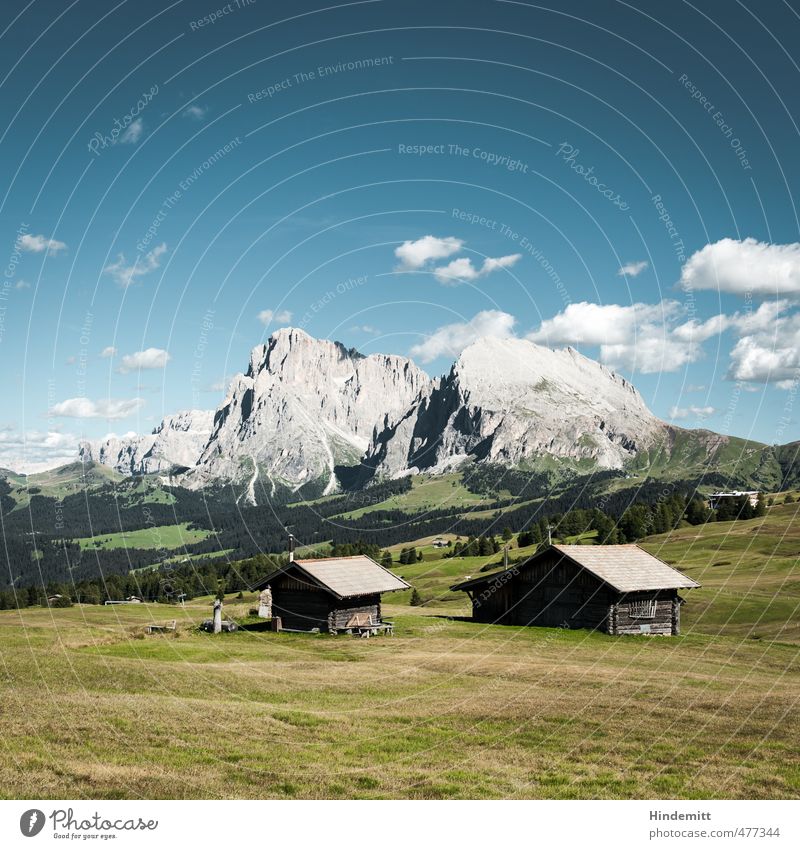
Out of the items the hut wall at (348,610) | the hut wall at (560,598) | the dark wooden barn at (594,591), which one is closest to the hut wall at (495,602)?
the dark wooden barn at (594,591)

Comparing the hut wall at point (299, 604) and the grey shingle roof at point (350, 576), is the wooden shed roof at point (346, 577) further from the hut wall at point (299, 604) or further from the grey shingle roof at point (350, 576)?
the hut wall at point (299, 604)

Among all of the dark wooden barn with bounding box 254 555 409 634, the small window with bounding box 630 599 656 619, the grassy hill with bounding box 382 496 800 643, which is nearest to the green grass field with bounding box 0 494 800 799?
the dark wooden barn with bounding box 254 555 409 634

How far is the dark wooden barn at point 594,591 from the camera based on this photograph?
57.9 m

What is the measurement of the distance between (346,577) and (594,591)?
19397 mm

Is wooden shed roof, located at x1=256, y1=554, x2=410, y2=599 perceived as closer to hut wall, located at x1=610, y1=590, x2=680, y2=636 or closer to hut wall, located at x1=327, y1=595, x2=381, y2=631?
hut wall, located at x1=327, y1=595, x2=381, y2=631

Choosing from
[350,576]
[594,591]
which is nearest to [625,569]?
[594,591]

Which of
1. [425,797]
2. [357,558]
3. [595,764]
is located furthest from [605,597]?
[425,797]

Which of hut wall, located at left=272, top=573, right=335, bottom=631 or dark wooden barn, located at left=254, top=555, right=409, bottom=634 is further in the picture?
hut wall, located at left=272, top=573, right=335, bottom=631

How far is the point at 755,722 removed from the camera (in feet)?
81.7

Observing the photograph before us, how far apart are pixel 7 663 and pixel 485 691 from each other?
19442mm

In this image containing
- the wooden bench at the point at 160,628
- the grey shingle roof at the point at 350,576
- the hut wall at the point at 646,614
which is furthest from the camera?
the hut wall at the point at 646,614

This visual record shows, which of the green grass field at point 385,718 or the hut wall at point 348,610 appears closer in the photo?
the green grass field at point 385,718

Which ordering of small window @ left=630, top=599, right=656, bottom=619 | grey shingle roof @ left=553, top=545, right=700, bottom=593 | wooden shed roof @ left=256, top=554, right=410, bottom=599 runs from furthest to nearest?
1. small window @ left=630, top=599, right=656, bottom=619
2. grey shingle roof @ left=553, top=545, right=700, bottom=593
3. wooden shed roof @ left=256, top=554, right=410, bottom=599

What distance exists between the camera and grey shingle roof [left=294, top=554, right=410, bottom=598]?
179 feet
